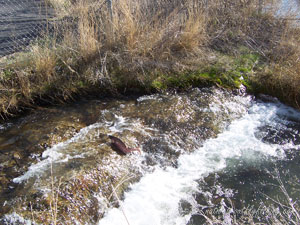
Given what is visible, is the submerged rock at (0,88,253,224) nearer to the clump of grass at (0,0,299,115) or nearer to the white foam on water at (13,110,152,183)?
the white foam on water at (13,110,152,183)

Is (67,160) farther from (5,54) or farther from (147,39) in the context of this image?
(5,54)

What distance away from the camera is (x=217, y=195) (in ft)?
11.7

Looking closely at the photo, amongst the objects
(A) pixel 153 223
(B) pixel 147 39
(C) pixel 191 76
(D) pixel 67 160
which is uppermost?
(B) pixel 147 39

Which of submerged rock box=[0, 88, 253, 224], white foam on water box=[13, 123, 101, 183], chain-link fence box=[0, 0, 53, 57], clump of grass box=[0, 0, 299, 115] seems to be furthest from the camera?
chain-link fence box=[0, 0, 53, 57]

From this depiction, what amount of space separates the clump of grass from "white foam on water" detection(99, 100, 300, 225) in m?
0.79

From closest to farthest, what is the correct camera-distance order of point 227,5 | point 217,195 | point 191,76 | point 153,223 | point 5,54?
point 153,223 → point 217,195 → point 191,76 → point 5,54 → point 227,5

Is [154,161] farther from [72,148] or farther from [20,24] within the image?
[20,24]

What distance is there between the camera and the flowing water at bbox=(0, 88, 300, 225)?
330cm

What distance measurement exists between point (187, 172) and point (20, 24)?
5.59 metres

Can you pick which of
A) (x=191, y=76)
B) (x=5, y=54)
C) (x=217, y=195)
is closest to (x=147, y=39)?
(x=191, y=76)

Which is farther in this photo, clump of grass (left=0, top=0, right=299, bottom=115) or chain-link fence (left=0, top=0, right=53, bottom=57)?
chain-link fence (left=0, top=0, right=53, bottom=57)

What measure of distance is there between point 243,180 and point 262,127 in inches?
49.2

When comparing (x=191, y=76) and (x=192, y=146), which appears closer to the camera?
(x=192, y=146)

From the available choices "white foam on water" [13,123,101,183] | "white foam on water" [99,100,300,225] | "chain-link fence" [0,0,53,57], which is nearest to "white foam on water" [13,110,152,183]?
"white foam on water" [13,123,101,183]
